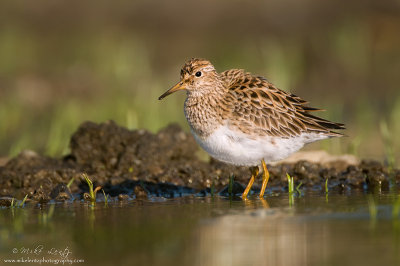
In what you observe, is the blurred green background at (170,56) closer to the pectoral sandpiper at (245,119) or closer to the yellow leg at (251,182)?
the pectoral sandpiper at (245,119)

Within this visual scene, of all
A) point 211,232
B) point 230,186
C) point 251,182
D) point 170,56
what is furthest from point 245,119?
point 170,56

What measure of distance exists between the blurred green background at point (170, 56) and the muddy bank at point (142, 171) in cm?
180

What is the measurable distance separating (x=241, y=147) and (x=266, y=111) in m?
0.75

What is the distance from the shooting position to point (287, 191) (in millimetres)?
9984

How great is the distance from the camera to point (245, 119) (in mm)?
9375

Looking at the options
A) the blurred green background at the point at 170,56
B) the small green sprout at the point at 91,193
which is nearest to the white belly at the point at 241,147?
the small green sprout at the point at 91,193

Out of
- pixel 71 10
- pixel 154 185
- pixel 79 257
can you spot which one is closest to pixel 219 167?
pixel 154 185

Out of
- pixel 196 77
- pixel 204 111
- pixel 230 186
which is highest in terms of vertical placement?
pixel 196 77

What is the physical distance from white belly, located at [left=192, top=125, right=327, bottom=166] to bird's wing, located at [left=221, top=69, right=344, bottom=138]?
0.12m

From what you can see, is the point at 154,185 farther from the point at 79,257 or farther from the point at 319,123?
the point at 79,257

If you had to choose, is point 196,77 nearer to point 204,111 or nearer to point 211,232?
point 204,111

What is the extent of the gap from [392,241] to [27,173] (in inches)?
227

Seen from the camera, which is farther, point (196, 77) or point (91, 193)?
point (196, 77)

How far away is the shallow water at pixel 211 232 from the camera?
590 cm
